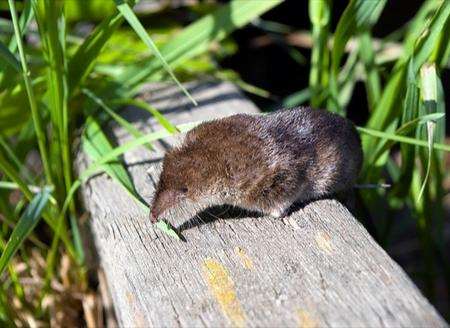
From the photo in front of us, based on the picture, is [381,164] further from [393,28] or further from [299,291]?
[393,28]

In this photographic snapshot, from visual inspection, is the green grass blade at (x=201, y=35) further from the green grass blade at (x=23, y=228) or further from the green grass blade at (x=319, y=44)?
the green grass blade at (x=23, y=228)

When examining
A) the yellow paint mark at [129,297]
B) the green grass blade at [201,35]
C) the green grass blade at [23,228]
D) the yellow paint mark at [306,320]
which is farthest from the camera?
the green grass blade at [201,35]

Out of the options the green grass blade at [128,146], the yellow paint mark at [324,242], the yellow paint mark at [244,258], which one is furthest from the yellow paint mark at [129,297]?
the green grass blade at [128,146]

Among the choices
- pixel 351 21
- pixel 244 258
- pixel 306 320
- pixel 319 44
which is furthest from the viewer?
pixel 319 44

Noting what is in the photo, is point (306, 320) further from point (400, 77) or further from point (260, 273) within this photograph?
point (400, 77)

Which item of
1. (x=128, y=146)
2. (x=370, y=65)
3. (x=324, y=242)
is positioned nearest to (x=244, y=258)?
(x=324, y=242)
